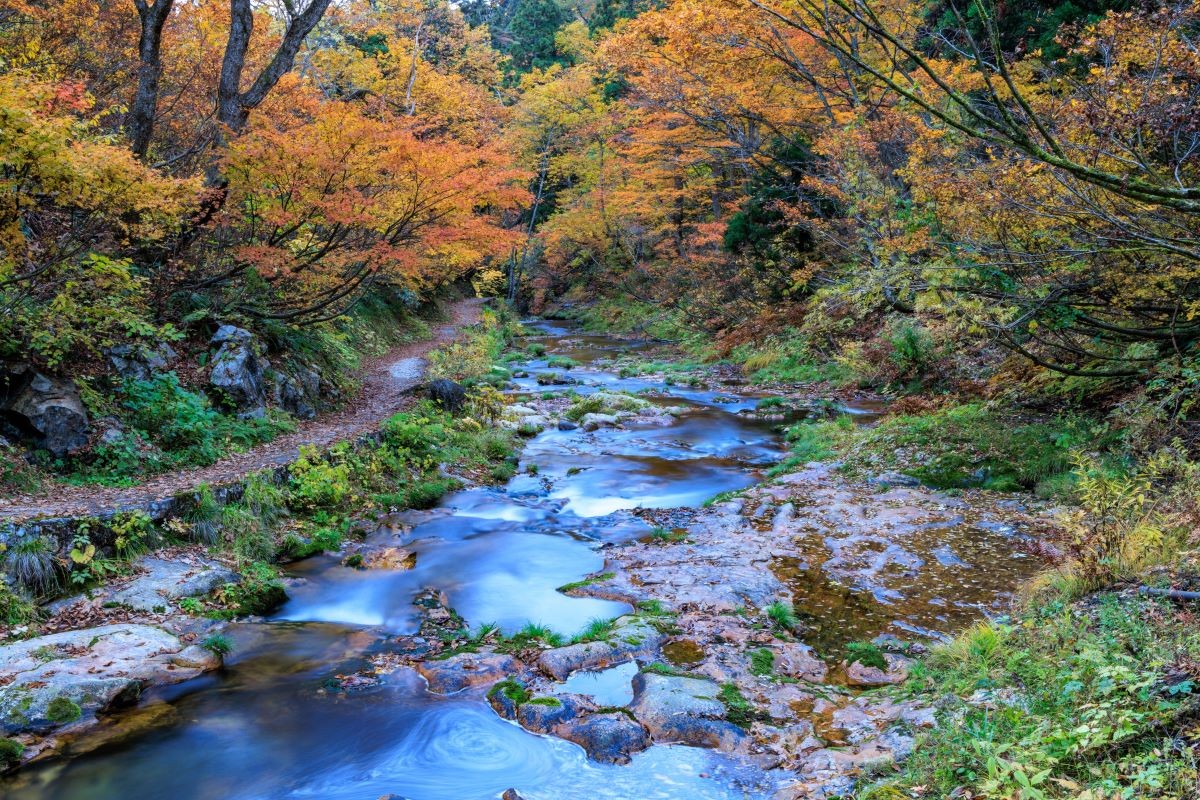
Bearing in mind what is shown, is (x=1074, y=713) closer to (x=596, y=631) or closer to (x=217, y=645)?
(x=596, y=631)

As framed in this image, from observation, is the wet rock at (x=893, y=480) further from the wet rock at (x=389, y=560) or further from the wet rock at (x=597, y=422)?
the wet rock at (x=389, y=560)

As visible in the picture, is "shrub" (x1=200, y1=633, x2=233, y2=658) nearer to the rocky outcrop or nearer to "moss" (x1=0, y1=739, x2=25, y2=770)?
"moss" (x1=0, y1=739, x2=25, y2=770)

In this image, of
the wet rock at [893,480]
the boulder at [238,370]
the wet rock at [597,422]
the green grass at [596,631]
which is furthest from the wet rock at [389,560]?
the wet rock at [597,422]

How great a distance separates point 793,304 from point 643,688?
19113 millimetres

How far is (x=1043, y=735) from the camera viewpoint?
3.40 metres

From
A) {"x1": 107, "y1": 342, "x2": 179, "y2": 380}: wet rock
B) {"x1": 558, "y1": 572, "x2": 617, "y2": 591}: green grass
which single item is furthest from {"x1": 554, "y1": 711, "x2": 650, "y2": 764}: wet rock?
{"x1": 107, "y1": 342, "x2": 179, "y2": 380}: wet rock

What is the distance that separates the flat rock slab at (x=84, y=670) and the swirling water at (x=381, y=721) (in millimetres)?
217

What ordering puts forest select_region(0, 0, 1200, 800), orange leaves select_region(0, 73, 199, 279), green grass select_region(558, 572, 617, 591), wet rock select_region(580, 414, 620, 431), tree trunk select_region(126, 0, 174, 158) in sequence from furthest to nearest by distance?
wet rock select_region(580, 414, 620, 431) → tree trunk select_region(126, 0, 174, 158) → green grass select_region(558, 572, 617, 591) → orange leaves select_region(0, 73, 199, 279) → forest select_region(0, 0, 1200, 800)

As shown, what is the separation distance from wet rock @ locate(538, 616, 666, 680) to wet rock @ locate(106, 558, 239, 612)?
12.1ft

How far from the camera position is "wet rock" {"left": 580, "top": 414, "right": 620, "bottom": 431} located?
1566 cm

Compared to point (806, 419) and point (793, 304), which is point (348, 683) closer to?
point (806, 419)

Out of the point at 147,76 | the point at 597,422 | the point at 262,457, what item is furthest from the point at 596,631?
the point at 147,76

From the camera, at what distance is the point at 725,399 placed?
18.2 metres

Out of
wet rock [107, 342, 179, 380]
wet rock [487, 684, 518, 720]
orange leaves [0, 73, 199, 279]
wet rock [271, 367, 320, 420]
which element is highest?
orange leaves [0, 73, 199, 279]
